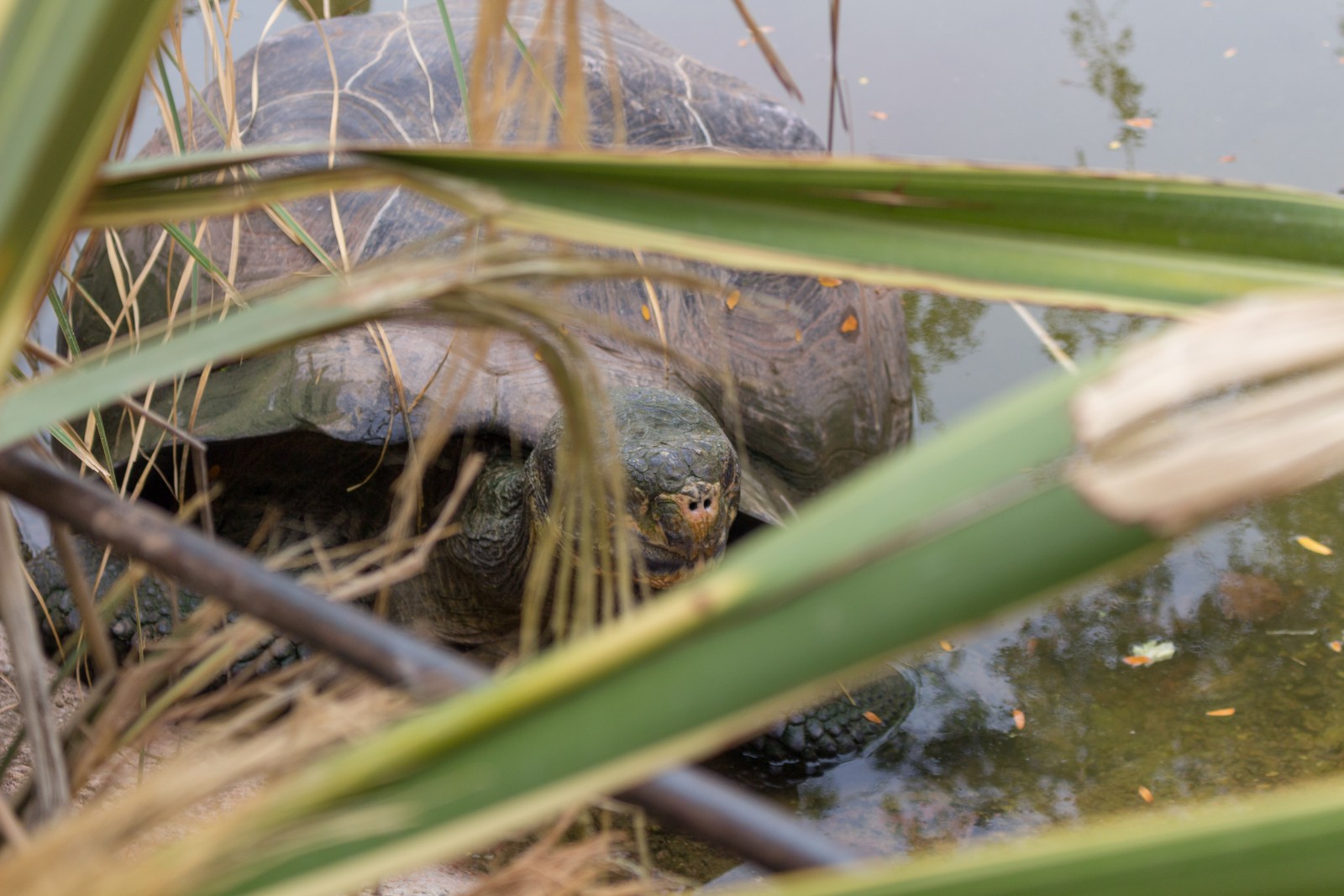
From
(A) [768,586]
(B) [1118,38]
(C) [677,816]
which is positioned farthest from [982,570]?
(B) [1118,38]

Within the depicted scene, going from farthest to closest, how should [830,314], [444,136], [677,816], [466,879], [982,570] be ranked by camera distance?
[830,314] → [444,136] → [466,879] → [677,816] → [982,570]

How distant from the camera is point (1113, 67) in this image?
5207 mm

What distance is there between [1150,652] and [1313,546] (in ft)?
2.41

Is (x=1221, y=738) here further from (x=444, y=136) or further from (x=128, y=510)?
(x=128, y=510)

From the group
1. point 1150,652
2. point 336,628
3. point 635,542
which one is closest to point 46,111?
point 336,628

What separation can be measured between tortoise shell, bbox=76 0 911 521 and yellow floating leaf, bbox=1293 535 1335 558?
1.30 metres

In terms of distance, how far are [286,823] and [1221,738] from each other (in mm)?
2816

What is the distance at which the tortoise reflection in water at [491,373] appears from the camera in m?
2.37

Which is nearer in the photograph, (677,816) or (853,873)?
(853,873)

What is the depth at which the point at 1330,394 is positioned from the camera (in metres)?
0.29

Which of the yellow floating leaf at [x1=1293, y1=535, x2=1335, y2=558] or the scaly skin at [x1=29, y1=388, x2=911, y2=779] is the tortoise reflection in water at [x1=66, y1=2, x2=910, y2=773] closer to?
the scaly skin at [x1=29, y1=388, x2=911, y2=779]

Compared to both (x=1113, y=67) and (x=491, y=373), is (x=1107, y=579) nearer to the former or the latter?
(x=491, y=373)

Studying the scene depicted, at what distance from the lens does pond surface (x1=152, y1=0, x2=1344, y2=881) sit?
8.39 feet

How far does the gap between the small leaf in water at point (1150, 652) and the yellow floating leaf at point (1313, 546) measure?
2.13ft
